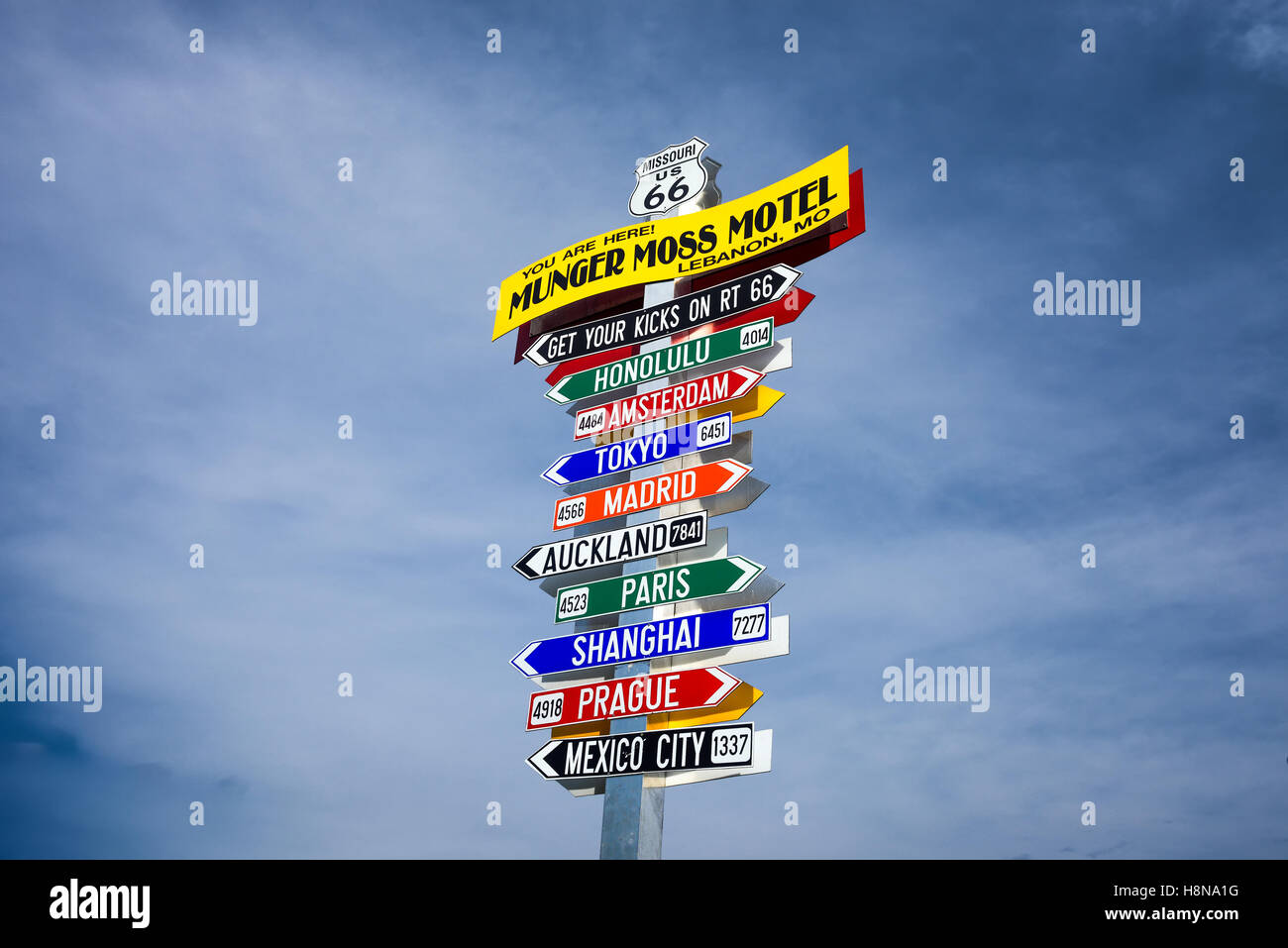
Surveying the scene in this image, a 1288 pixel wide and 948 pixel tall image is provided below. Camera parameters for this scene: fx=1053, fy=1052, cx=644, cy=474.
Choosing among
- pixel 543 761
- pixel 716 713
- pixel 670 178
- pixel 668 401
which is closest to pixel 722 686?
pixel 716 713

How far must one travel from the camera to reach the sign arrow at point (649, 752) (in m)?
10.8

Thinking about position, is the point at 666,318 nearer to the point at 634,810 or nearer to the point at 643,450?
the point at 643,450

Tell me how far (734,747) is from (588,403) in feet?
17.2

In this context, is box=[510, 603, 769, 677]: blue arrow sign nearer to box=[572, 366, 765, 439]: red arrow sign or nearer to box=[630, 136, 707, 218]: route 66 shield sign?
box=[572, 366, 765, 439]: red arrow sign

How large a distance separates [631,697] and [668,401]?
3.79 m

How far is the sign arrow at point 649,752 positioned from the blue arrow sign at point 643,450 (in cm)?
339

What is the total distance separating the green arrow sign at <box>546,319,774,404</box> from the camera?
12914mm

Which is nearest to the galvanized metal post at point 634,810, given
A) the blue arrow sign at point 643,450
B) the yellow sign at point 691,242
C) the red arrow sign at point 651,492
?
the red arrow sign at point 651,492

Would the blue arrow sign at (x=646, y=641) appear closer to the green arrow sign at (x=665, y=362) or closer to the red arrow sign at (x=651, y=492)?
the red arrow sign at (x=651, y=492)

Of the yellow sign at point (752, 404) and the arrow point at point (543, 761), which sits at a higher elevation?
the yellow sign at point (752, 404)

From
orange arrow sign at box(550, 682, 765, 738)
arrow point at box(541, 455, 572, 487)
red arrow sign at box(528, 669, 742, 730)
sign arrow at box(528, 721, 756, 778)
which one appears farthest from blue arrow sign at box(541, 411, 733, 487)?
sign arrow at box(528, 721, 756, 778)

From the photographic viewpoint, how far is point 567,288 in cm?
1484

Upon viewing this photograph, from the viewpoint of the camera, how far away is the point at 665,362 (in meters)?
13.5
